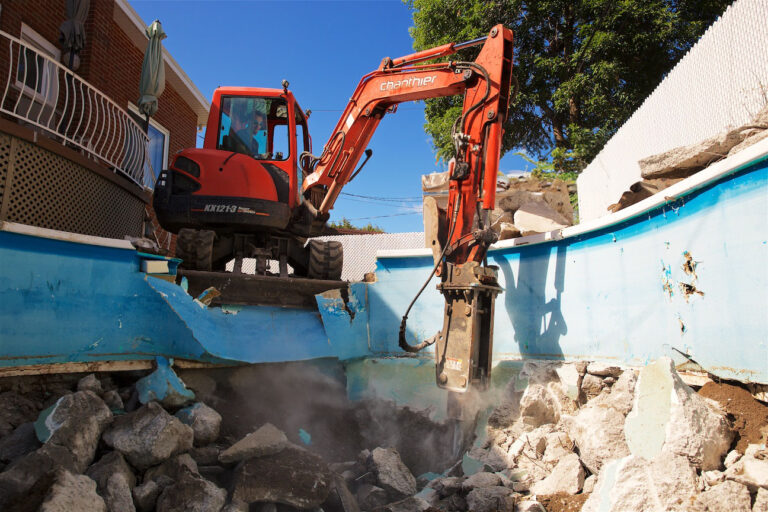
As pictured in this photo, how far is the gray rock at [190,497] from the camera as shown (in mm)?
3170

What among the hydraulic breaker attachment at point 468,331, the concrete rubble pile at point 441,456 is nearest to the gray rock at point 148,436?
the concrete rubble pile at point 441,456

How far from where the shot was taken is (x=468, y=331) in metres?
4.59

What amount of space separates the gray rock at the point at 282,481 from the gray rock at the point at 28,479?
1.06 meters

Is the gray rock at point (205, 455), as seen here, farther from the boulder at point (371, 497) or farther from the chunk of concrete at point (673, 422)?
the chunk of concrete at point (673, 422)

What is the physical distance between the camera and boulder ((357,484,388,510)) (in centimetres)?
383

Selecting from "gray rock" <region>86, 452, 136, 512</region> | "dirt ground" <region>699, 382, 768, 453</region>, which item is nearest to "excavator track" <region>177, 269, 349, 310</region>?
"gray rock" <region>86, 452, 136, 512</region>

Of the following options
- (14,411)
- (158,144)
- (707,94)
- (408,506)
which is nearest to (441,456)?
(408,506)

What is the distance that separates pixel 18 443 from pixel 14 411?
0.39 metres

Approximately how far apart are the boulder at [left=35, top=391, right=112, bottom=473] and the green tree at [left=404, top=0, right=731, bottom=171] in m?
12.4

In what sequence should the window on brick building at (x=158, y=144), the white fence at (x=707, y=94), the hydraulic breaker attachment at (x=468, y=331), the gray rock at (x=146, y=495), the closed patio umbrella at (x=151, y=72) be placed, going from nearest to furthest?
the gray rock at (x=146, y=495)
the hydraulic breaker attachment at (x=468, y=331)
the white fence at (x=707, y=94)
the closed patio umbrella at (x=151, y=72)
the window on brick building at (x=158, y=144)

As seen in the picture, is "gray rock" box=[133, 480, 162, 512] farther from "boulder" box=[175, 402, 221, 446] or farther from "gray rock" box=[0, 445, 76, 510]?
"boulder" box=[175, 402, 221, 446]

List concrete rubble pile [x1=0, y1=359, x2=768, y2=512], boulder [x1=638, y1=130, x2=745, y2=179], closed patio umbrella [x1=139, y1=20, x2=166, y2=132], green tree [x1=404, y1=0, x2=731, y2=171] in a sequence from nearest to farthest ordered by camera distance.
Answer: concrete rubble pile [x1=0, y1=359, x2=768, y2=512] → boulder [x1=638, y1=130, x2=745, y2=179] → closed patio umbrella [x1=139, y1=20, x2=166, y2=132] → green tree [x1=404, y1=0, x2=731, y2=171]

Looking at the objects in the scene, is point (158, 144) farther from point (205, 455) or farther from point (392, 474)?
point (392, 474)

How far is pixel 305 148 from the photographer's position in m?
8.12
